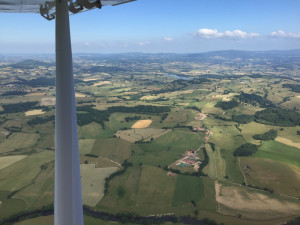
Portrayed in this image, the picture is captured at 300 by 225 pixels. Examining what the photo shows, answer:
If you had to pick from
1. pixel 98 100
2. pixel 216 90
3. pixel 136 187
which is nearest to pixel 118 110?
pixel 98 100

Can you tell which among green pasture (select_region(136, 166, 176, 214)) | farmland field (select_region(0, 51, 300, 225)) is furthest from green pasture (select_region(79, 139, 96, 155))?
green pasture (select_region(136, 166, 176, 214))

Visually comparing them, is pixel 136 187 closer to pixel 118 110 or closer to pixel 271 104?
pixel 118 110

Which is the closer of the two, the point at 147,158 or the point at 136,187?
the point at 136,187

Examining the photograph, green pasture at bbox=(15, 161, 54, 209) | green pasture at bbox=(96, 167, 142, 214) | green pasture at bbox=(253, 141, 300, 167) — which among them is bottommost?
green pasture at bbox=(96, 167, 142, 214)

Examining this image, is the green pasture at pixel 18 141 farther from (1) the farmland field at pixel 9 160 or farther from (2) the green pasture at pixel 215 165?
(2) the green pasture at pixel 215 165

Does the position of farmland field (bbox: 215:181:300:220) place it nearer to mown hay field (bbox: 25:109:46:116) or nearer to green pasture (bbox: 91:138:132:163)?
green pasture (bbox: 91:138:132:163)

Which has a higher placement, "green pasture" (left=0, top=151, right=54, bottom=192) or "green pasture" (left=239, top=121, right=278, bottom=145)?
"green pasture" (left=239, top=121, right=278, bottom=145)

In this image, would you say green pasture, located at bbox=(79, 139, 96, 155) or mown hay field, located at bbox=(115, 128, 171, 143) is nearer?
green pasture, located at bbox=(79, 139, 96, 155)
